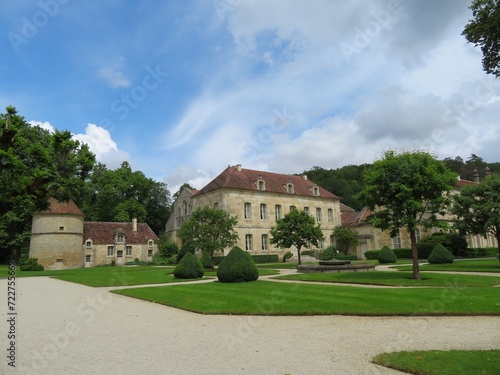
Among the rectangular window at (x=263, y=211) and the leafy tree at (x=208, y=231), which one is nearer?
the leafy tree at (x=208, y=231)

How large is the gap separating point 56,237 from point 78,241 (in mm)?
2318

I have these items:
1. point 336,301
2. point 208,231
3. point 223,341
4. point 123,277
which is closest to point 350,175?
point 208,231

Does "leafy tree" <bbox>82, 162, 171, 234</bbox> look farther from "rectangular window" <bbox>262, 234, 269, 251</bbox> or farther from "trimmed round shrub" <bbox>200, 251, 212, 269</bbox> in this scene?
"trimmed round shrub" <bbox>200, 251, 212, 269</bbox>

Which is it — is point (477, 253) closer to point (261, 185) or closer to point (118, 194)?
point (261, 185)

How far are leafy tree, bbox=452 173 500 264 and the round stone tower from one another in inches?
1370

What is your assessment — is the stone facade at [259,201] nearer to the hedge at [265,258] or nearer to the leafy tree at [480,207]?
the hedge at [265,258]

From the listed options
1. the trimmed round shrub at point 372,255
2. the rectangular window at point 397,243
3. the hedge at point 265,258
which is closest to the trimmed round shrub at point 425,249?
the trimmed round shrub at point 372,255

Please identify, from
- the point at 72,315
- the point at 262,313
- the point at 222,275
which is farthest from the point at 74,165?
the point at 222,275

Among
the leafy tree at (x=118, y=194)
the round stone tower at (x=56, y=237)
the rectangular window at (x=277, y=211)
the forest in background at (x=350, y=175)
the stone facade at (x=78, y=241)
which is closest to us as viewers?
the round stone tower at (x=56, y=237)

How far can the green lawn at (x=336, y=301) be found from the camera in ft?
28.6

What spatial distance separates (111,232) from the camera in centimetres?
4612

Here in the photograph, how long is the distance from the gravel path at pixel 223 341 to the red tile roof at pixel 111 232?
36.7 metres

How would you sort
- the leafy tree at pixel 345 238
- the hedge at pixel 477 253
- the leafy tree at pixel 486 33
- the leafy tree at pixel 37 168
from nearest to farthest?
the leafy tree at pixel 37 168 → the leafy tree at pixel 486 33 → the hedge at pixel 477 253 → the leafy tree at pixel 345 238

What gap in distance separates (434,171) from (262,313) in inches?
390
